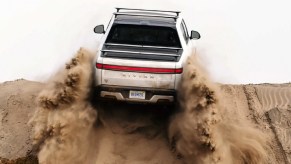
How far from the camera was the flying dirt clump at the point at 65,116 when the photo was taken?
310 inches

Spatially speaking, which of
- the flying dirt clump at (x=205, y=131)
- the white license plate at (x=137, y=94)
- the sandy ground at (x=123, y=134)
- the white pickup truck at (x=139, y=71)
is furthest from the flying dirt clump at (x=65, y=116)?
the flying dirt clump at (x=205, y=131)

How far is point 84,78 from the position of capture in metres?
8.09

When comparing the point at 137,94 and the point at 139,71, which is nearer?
the point at 139,71

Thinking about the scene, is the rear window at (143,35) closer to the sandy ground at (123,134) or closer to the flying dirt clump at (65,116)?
the flying dirt clump at (65,116)

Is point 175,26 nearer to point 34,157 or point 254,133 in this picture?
point 254,133

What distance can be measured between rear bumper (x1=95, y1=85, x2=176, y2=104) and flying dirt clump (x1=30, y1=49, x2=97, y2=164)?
0.31m

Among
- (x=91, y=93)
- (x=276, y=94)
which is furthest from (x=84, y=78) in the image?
(x=276, y=94)

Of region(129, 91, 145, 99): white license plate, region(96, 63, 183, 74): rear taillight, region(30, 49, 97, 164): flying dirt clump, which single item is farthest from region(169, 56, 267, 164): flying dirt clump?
region(30, 49, 97, 164): flying dirt clump

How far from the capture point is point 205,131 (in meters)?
7.59

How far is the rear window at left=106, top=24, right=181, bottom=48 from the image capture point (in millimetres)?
8883

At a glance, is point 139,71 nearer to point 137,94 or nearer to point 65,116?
point 137,94

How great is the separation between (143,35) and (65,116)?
2131 millimetres

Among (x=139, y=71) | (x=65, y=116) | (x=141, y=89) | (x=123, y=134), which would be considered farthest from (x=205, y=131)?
(x=65, y=116)

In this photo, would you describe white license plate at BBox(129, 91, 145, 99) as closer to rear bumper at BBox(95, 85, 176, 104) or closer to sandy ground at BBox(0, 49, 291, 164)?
rear bumper at BBox(95, 85, 176, 104)
